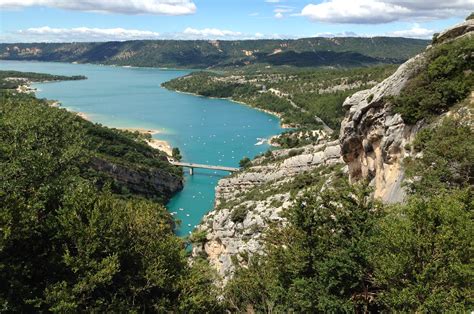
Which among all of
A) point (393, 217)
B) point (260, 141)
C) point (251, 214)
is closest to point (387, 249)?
point (393, 217)

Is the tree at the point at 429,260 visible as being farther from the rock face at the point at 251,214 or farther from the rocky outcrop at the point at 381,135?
the rock face at the point at 251,214

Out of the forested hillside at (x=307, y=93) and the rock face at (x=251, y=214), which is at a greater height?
the forested hillside at (x=307, y=93)

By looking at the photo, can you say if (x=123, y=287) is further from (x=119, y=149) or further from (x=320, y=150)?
(x=119, y=149)

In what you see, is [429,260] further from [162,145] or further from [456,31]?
[162,145]

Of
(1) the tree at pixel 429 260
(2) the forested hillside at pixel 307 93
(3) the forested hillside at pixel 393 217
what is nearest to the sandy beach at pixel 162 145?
(2) the forested hillside at pixel 307 93

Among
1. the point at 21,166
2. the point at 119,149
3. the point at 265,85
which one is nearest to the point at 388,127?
the point at 21,166

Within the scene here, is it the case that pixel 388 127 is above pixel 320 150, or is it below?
above
